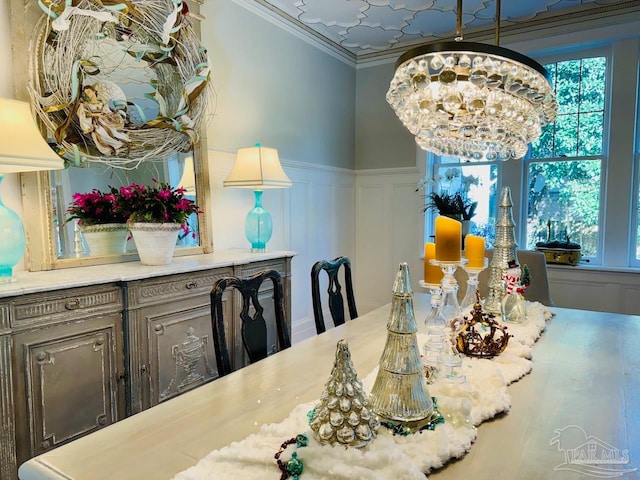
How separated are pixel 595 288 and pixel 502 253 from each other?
2.14 meters

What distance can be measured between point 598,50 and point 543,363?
10.5 ft

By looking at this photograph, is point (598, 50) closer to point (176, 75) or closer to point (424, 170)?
point (424, 170)

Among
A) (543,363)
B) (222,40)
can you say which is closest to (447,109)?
(543,363)

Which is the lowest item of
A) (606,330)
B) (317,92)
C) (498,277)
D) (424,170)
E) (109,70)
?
(606,330)

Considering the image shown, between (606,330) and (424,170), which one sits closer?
(606,330)

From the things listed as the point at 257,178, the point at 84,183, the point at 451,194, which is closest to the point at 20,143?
the point at 84,183

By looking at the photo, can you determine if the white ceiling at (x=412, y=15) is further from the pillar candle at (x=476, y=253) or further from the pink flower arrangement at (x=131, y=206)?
the pillar candle at (x=476, y=253)

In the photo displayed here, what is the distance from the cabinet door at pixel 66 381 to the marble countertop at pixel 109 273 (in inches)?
6.7

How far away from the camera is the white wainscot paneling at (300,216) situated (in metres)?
2.90

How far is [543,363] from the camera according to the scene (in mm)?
1390

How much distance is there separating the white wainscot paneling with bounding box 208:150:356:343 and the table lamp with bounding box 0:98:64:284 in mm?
1217

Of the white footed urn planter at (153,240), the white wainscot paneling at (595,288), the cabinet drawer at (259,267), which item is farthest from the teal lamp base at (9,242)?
the white wainscot paneling at (595,288)

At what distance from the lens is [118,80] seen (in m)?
2.20

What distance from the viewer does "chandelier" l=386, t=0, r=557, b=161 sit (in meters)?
1.41
